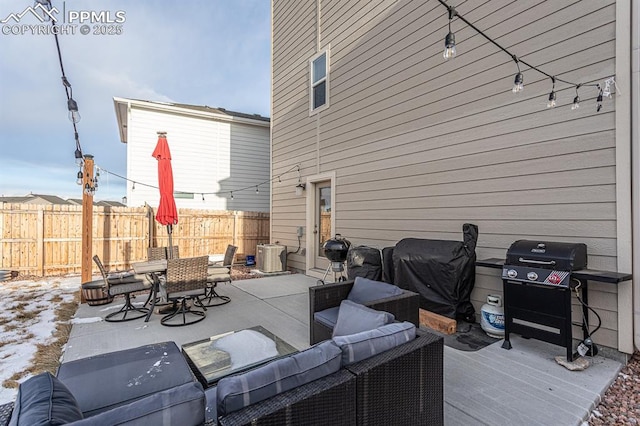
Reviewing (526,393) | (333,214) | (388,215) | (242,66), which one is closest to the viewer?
(526,393)

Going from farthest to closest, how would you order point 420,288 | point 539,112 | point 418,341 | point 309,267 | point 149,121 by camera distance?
point 149,121
point 309,267
point 420,288
point 539,112
point 418,341

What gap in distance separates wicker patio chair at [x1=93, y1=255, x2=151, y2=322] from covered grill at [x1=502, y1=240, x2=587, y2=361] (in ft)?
16.4

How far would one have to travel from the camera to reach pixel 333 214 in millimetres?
6770

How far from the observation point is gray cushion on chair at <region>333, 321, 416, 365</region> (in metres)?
1.65

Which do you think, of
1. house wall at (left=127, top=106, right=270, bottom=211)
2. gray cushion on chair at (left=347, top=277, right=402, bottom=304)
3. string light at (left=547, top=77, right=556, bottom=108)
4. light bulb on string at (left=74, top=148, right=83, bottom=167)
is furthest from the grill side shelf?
house wall at (left=127, top=106, right=270, bottom=211)

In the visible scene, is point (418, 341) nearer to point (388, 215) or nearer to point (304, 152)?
point (388, 215)

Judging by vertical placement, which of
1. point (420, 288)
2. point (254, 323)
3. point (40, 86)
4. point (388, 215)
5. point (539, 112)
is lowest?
point (254, 323)

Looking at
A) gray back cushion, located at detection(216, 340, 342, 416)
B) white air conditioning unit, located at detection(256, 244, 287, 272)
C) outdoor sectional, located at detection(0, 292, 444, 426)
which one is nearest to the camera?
outdoor sectional, located at detection(0, 292, 444, 426)

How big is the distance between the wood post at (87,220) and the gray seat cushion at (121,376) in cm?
409

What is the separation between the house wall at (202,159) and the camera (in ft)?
33.0

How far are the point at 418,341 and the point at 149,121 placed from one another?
11.2 meters

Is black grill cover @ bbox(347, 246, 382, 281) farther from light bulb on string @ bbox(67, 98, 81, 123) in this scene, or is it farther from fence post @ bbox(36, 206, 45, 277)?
fence post @ bbox(36, 206, 45, 277)

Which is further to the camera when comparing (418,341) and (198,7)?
(198,7)

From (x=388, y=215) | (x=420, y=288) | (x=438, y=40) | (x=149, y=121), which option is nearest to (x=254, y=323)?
(x=420, y=288)
